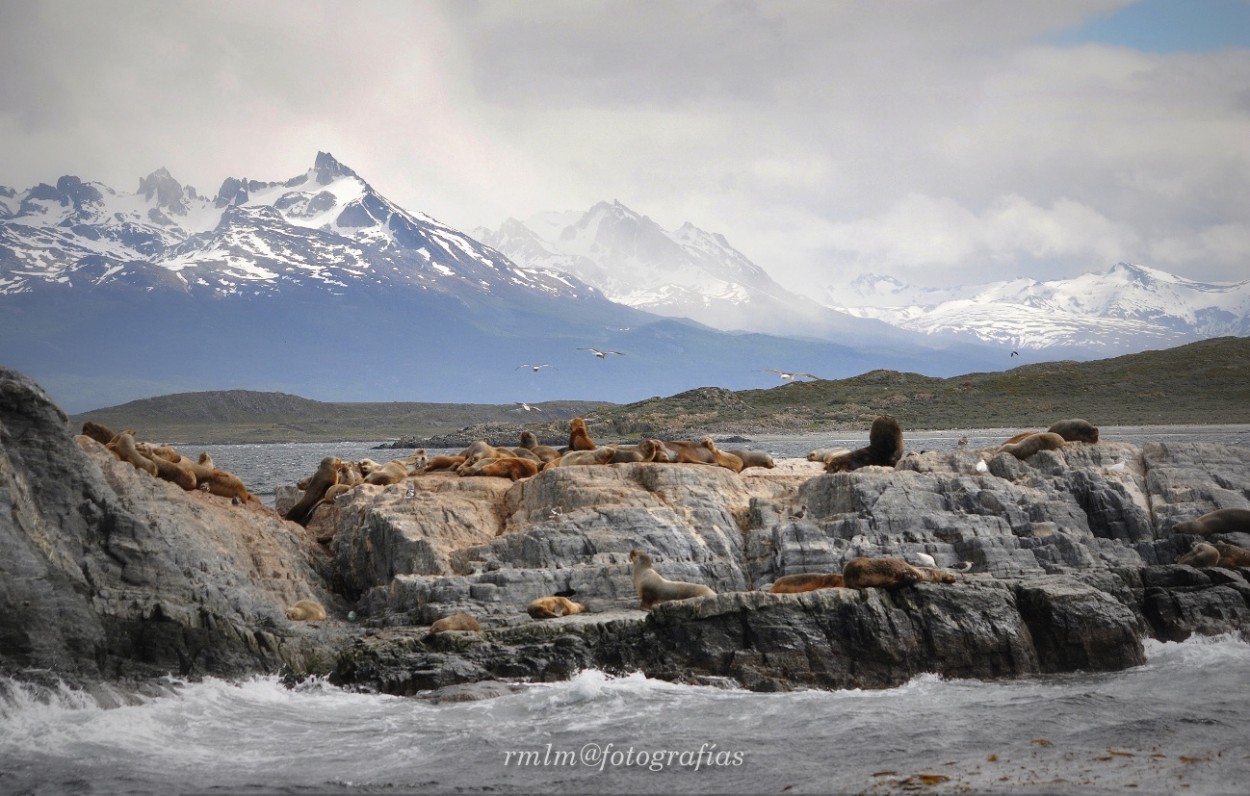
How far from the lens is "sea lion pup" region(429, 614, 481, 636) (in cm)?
1504

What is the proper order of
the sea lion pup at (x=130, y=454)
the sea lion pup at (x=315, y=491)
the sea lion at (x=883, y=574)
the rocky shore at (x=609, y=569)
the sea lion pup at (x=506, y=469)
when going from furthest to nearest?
1. the sea lion pup at (x=315, y=491)
2. the sea lion pup at (x=506, y=469)
3. the sea lion pup at (x=130, y=454)
4. the sea lion at (x=883, y=574)
5. the rocky shore at (x=609, y=569)

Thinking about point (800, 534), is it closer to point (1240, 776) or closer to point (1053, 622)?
point (1053, 622)

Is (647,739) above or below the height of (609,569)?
below

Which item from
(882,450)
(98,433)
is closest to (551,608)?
(882,450)

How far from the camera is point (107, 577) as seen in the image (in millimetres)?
14219

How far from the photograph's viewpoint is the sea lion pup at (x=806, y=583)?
15.8 metres

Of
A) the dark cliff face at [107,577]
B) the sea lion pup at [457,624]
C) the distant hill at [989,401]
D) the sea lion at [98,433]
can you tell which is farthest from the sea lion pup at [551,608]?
the distant hill at [989,401]

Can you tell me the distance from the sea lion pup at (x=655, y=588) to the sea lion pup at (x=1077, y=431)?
9.82 metres

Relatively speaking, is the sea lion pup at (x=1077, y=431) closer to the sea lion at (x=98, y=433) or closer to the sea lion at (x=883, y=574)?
the sea lion at (x=883, y=574)

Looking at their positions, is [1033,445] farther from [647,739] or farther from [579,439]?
[647,739]

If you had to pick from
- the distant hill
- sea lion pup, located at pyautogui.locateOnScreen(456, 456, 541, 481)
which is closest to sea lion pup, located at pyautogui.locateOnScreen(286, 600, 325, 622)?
sea lion pup, located at pyautogui.locateOnScreen(456, 456, 541, 481)

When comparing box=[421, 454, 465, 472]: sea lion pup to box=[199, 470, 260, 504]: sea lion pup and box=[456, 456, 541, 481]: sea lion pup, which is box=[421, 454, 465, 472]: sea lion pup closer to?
box=[456, 456, 541, 481]: sea lion pup

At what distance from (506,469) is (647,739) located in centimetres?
981

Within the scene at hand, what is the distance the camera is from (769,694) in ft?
45.4
